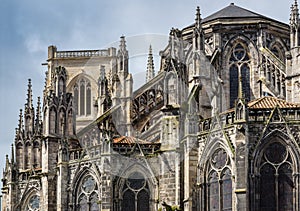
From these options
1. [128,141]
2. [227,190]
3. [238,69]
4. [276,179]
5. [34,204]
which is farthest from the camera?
[238,69]

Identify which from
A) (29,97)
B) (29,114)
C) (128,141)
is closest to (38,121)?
(29,114)

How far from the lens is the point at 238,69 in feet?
231

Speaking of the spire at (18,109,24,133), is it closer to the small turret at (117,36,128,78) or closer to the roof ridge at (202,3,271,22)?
the small turret at (117,36,128,78)

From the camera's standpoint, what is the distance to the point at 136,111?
7119 centimetres

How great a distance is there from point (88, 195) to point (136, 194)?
3.11 m

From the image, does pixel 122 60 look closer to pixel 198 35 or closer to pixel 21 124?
pixel 21 124

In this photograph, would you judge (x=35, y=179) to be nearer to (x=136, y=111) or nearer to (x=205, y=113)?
(x=136, y=111)

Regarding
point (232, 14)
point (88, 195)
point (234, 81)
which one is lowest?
point (88, 195)

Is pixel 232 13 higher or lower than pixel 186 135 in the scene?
higher

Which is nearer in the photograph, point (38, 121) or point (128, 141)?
point (128, 141)

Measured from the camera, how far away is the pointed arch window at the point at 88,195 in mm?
61406

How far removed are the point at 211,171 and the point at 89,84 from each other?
39.7 metres

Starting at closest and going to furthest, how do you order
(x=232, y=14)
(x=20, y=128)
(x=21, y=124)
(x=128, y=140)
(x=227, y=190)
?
(x=227, y=190), (x=128, y=140), (x=232, y=14), (x=20, y=128), (x=21, y=124)

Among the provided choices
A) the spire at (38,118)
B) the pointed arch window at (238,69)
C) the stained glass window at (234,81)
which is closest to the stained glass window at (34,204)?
the spire at (38,118)
